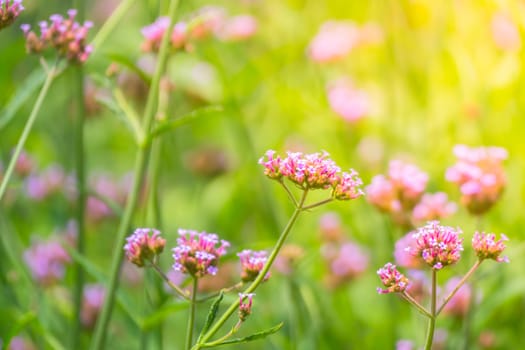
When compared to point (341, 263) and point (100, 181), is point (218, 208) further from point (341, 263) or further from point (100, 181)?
point (341, 263)

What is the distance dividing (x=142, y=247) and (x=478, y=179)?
56 cm

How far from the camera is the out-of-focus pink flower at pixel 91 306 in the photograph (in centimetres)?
148

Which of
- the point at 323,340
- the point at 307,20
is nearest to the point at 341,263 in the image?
the point at 323,340

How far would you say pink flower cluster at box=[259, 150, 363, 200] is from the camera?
74cm

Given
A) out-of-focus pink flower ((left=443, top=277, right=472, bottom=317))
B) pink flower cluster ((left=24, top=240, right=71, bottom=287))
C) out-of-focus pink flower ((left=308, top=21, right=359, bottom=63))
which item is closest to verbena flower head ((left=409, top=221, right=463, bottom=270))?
out-of-focus pink flower ((left=443, top=277, right=472, bottom=317))

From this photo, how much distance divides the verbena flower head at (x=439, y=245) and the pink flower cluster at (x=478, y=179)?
42 cm

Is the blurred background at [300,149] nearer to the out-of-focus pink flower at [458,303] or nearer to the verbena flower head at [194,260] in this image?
the out-of-focus pink flower at [458,303]

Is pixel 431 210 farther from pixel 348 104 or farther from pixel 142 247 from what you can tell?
pixel 348 104

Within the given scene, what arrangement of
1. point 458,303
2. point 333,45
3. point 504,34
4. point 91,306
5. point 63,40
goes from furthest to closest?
point 333,45
point 504,34
point 91,306
point 458,303
point 63,40

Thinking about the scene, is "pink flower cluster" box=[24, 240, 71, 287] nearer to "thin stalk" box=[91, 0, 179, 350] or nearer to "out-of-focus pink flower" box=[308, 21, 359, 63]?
"thin stalk" box=[91, 0, 179, 350]

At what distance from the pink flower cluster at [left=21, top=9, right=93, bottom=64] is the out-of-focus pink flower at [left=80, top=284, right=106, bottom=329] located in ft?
2.03

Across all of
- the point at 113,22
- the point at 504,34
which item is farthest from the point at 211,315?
the point at 504,34

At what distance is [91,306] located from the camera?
1.51m

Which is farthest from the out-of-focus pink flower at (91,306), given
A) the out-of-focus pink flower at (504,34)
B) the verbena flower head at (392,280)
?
the out-of-focus pink flower at (504,34)
